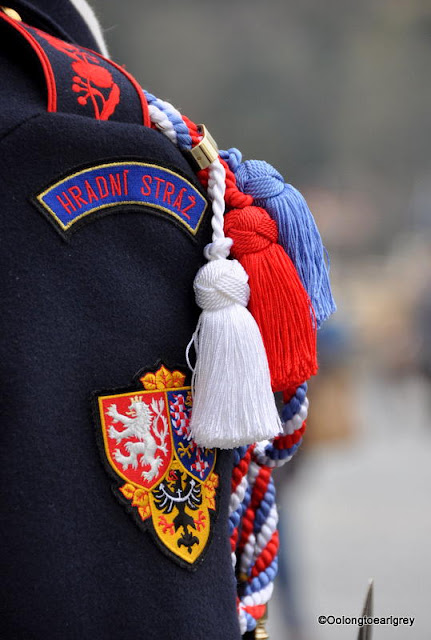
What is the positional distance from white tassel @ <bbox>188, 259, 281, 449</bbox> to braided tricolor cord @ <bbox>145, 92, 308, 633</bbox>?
0.04m

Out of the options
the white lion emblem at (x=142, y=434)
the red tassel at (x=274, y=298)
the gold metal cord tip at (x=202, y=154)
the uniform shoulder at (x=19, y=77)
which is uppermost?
the uniform shoulder at (x=19, y=77)

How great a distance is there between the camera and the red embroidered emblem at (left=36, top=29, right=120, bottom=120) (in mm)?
859

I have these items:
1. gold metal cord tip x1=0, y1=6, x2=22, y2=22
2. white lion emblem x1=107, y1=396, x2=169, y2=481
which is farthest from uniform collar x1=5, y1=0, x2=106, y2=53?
white lion emblem x1=107, y1=396, x2=169, y2=481

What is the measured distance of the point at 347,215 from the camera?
8.78 metres

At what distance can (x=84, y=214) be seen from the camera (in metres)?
0.83

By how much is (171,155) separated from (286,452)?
337 millimetres

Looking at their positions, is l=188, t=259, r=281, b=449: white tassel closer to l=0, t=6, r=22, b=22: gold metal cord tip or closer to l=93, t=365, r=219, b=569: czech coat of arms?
l=93, t=365, r=219, b=569: czech coat of arms

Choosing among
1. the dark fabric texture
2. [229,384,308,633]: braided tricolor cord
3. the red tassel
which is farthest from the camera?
[229,384,308,633]: braided tricolor cord

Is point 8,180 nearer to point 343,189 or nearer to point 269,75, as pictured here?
point 269,75

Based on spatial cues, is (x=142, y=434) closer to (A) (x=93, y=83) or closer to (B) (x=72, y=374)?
(B) (x=72, y=374)

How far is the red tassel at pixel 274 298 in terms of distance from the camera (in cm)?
89

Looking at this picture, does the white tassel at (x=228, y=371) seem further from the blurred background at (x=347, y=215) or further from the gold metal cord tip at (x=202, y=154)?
the blurred background at (x=347, y=215)

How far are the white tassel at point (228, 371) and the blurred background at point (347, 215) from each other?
68.9 inches

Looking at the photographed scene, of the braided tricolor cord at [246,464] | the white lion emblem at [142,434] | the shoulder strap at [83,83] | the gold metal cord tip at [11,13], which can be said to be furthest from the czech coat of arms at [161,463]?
the gold metal cord tip at [11,13]
